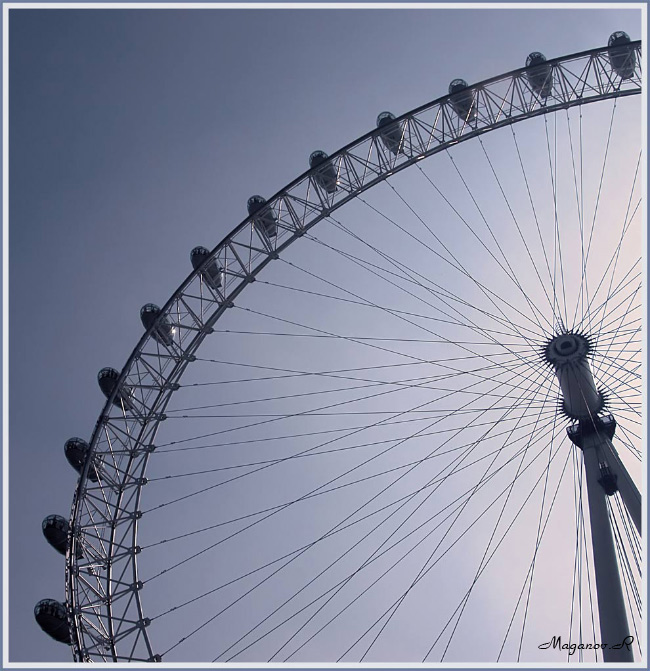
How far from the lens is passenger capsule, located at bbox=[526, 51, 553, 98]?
25.0m

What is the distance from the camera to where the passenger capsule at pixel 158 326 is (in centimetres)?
2438

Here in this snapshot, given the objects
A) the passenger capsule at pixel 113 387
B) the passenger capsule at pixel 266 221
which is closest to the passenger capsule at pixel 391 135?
the passenger capsule at pixel 266 221

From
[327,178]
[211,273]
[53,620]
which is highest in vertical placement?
[327,178]

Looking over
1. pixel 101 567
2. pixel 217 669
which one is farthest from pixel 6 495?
pixel 101 567

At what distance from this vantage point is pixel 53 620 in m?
21.1

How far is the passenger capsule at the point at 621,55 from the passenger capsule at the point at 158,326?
15.5 m

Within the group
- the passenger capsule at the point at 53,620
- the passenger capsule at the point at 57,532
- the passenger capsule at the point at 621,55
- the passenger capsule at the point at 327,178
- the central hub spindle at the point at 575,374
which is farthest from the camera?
the passenger capsule at the point at 327,178

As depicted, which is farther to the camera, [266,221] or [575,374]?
[266,221]

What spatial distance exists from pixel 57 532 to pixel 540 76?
19.8m

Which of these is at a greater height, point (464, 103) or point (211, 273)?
point (464, 103)

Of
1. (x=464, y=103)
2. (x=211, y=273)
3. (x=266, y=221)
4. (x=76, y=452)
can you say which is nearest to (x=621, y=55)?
(x=464, y=103)

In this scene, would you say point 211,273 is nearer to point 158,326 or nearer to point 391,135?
point 158,326

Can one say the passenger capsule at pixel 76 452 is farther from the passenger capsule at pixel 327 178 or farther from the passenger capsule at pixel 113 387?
the passenger capsule at pixel 327 178

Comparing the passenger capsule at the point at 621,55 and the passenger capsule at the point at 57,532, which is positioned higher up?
the passenger capsule at the point at 621,55
